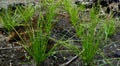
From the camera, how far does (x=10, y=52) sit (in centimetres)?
283

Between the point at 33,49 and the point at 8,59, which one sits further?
the point at 8,59

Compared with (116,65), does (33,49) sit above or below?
above

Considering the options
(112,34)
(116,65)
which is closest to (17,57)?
(116,65)

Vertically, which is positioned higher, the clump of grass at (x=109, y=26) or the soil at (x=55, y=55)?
the clump of grass at (x=109, y=26)

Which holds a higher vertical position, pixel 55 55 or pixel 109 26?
pixel 109 26

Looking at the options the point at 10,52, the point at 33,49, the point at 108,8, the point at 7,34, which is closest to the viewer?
the point at 33,49

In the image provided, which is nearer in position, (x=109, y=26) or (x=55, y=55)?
(x=55, y=55)

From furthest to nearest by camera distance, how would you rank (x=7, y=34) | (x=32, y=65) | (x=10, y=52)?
1. (x=7, y=34)
2. (x=10, y=52)
3. (x=32, y=65)

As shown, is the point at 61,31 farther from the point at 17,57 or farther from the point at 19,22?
the point at 17,57

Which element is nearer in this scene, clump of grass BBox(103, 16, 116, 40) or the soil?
the soil

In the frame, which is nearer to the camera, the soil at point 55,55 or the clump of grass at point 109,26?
the soil at point 55,55

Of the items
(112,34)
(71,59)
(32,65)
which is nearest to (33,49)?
(32,65)

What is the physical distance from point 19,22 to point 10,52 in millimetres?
512

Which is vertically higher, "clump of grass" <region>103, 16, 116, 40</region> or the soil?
"clump of grass" <region>103, 16, 116, 40</region>
